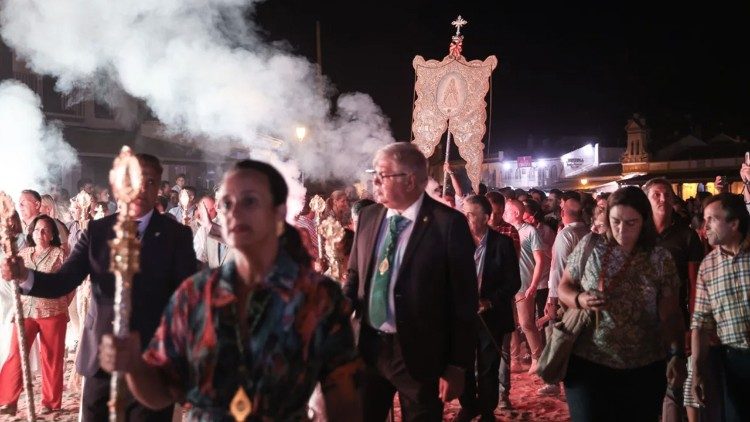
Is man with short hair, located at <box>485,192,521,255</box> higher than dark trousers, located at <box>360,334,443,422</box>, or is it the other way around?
man with short hair, located at <box>485,192,521,255</box>

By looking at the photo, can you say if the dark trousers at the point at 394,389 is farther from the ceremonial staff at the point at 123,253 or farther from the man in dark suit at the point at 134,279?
the ceremonial staff at the point at 123,253

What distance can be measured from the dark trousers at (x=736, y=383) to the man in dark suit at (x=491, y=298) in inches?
77.4

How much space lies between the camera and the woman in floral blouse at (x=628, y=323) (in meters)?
4.68

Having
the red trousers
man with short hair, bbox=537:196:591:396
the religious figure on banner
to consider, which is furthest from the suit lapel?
the religious figure on banner

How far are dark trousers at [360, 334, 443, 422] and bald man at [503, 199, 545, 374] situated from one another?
16.2 ft

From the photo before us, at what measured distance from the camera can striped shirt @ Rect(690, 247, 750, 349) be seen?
5074 mm

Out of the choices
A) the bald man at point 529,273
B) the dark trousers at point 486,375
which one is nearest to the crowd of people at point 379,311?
the dark trousers at point 486,375

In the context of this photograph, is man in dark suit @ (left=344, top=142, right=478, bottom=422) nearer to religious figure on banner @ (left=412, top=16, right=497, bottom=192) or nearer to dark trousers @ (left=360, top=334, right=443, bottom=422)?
dark trousers @ (left=360, top=334, right=443, bottom=422)

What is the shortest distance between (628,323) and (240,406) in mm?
2843

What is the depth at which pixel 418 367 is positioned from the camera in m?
4.54

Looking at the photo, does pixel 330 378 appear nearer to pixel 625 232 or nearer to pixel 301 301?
pixel 301 301

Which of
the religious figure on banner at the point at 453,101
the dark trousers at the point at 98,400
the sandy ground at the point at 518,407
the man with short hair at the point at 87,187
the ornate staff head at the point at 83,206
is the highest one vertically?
the religious figure on banner at the point at 453,101

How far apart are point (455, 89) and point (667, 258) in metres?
8.03

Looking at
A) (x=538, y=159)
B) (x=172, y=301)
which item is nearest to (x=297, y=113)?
(x=172, y=301)
